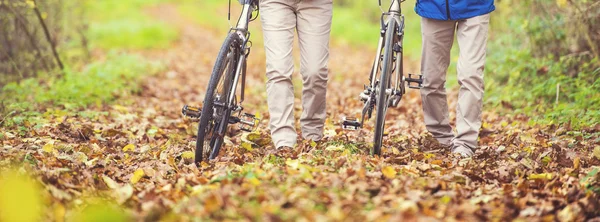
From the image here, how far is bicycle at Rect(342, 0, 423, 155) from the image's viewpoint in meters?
4.51

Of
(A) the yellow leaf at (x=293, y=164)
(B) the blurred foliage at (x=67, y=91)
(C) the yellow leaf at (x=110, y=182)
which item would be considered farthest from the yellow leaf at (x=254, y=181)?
(B) the blurred foliage at (x=67, y=91)

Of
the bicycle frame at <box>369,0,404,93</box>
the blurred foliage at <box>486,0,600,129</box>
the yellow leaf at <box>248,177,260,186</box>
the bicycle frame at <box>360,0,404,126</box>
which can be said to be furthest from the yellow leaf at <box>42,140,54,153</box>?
the blurred foliage at <box>486,0,600,129</box>

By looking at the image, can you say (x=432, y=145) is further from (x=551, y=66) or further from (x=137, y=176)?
(x=551, y=66)

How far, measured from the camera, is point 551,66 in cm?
713

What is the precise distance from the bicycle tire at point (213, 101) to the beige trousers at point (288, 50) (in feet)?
0.91

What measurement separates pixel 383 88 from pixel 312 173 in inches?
42.7

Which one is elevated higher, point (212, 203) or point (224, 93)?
point (224, 93)

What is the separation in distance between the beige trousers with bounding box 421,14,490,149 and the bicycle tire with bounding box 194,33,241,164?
150 cm

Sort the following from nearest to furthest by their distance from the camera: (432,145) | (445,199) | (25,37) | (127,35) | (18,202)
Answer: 1. (18,202)
2. (445,199)
3. (432,145)
4. (25,37)
5. (127,35)

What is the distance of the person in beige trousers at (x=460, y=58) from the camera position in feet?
15.8

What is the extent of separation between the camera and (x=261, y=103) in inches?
333

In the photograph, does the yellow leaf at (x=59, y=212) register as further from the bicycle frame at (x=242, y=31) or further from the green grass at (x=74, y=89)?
the green grass at (x=74, y=89)

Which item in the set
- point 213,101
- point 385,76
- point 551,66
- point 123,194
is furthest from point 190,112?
point 551,66

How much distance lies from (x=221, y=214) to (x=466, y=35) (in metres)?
2.74
